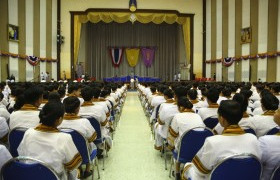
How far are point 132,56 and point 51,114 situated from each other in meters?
30.5

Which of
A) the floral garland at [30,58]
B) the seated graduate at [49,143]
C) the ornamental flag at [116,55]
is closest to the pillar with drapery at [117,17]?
the floral garland at [30,58]

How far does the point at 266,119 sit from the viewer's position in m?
4.06

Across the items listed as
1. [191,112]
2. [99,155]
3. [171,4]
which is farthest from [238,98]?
[171,4]

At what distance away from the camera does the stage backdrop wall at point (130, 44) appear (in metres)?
32.7

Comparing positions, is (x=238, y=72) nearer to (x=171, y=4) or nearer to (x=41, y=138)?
(x=171, y=4)

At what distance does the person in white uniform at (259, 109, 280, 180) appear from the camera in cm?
274

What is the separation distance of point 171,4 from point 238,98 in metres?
24.6

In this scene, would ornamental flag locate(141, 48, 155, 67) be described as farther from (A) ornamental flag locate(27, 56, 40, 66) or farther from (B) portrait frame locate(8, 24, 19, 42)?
(B) portrait frame locate(8, 24, 19, 42)

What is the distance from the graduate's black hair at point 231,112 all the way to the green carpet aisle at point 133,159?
Answer: 230cm

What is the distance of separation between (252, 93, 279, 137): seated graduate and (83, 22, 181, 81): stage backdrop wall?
28.8 m

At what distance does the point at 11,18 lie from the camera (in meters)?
20.8

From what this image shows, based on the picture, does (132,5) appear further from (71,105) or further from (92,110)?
(71,105)

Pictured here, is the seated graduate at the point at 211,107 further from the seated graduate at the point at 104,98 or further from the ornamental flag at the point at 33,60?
the ornamental flag at the point at 33,60

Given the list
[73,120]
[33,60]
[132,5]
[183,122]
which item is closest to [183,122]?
[183,122]
